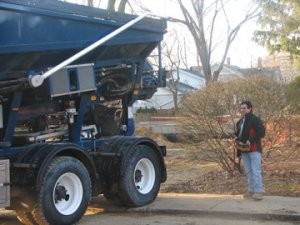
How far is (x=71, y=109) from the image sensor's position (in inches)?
363

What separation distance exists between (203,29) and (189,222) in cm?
3139

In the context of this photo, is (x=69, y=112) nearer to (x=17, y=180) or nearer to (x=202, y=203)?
(x=17, y=180)

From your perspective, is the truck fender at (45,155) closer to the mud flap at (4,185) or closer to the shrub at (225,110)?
the mud flap at (4,185)

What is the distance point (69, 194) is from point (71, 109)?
137 centimetres

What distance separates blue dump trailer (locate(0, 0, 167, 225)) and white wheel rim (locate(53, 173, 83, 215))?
0.05ft

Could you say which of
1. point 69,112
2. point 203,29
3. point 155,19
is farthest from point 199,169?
point 203,29

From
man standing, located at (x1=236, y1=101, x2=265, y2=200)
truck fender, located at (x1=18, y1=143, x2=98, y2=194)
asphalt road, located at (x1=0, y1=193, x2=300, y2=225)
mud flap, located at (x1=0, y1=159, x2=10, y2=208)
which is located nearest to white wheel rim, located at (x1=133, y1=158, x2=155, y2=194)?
asphalt road, located at (x1=0, y1=193, x2=300, y2=225)

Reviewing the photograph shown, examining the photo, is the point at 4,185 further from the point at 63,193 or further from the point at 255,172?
the point at 255,172

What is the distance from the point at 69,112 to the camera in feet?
30.2

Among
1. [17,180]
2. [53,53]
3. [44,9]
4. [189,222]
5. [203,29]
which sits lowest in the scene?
[189,222]

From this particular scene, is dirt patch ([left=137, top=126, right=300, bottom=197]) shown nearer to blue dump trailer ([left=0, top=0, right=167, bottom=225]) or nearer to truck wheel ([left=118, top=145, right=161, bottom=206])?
truck wheel ([left=118, top=145, right=161, bottom=206])

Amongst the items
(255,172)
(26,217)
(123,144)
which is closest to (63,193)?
(26,217)

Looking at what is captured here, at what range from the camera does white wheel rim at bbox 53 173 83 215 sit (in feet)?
27.5

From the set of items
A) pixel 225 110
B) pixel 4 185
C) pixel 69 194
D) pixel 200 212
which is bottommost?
pixel 200 212
